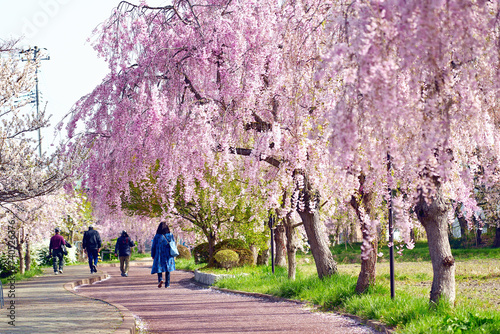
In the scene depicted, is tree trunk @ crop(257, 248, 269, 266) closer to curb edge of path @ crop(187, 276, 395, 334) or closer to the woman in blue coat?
curb edge of path @ crop(187, 276, 395, 334)

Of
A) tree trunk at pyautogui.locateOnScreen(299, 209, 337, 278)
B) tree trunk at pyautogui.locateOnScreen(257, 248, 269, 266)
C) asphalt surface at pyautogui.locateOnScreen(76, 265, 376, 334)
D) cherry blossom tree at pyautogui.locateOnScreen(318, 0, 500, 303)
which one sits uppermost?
cherry blossom tree at pyautogui.locateOnScreen(318, 0, 500, 303)

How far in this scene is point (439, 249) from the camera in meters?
9.48

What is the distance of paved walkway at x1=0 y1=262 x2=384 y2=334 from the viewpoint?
30.3 ft

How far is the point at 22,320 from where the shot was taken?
10141mm

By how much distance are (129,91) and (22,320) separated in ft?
19.4

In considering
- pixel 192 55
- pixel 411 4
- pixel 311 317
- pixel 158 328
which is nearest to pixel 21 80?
pixel 192 55

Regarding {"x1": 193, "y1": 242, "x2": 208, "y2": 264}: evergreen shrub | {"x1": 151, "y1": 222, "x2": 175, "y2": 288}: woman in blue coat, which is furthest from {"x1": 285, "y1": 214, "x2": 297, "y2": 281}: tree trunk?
{"x1": 193, "y1": 242, "x2": 208, "y2": 264}: evergreen shrub

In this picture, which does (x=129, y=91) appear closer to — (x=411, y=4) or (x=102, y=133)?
(x=102, y=133)

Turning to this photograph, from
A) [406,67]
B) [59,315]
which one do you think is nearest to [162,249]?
[59,315]

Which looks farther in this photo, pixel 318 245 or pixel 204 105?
pixel 318 245

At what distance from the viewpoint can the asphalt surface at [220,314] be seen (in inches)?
373

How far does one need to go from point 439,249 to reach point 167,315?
220 inches

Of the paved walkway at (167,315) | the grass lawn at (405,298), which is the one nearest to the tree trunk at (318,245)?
the grass lawn at (405,298)

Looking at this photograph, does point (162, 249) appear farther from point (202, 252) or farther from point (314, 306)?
point (202, 252)
